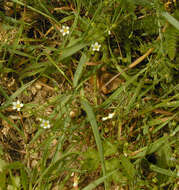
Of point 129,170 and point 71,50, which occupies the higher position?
point 71,50

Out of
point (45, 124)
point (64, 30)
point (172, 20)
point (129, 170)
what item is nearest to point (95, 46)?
point (64, 30)

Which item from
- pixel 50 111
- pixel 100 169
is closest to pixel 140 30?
pixel 50 111

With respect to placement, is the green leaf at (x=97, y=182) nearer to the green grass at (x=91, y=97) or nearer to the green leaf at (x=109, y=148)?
the green grass at (x=91, y=97)

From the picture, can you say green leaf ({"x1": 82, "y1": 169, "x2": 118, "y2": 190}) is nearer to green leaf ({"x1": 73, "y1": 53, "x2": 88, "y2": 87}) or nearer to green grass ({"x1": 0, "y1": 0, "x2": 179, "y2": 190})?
green grass ({"x1": 0, "y1": 0, "x2": 179, "y2": 190})

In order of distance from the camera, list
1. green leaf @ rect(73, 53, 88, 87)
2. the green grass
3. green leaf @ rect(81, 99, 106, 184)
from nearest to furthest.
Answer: green leaf @ rect(81, 99, 106, 184) → the green grass → green leaf @ rect(73, 53, 88, 87)

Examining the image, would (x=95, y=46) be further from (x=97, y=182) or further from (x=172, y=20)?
(x=97, y=182)

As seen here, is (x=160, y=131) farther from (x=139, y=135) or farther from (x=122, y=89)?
(x=122, y=89)

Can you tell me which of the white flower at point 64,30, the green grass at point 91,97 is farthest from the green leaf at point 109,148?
the white flower at point 64,30

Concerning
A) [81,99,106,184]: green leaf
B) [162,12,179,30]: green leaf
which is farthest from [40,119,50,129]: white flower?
[162,12,179,30]: green leaf

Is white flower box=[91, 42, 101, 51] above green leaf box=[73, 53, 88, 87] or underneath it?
above
